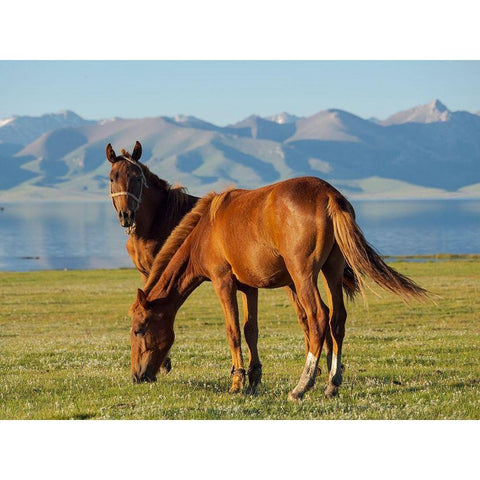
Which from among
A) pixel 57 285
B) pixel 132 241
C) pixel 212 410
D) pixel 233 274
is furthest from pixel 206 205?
pixel 57 285

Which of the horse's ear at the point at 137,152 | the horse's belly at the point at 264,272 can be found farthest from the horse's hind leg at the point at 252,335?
the horse's ear at the point at 137,152

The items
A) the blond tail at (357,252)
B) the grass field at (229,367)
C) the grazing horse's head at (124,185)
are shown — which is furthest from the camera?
the grazing horse's head at (124,185)

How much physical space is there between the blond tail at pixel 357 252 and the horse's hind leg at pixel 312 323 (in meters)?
0.64

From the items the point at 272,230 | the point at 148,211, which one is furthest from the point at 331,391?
the point at 148,211

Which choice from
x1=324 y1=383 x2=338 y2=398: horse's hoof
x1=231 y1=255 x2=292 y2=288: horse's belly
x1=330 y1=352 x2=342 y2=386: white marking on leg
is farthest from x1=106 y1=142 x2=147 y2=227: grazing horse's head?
x1=324 y1=383 x2=338 y2=398: horse's hoof

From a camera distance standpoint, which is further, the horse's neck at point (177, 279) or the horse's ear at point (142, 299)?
the horse's neck at point (177, 279)

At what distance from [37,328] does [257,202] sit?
18170 mm

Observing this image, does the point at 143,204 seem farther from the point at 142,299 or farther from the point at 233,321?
the point at 233,321

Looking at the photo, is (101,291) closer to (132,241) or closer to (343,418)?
(132,241)

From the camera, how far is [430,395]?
1050 cm

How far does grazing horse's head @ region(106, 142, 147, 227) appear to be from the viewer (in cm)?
1302

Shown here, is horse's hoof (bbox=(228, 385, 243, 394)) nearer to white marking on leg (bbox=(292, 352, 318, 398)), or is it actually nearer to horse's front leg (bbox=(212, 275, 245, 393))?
horse's front leg (bbox=(212, 275, 245, 393))

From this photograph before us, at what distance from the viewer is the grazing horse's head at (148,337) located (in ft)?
38.3

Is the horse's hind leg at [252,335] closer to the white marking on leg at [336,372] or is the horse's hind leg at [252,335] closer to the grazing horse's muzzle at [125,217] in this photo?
the white marking on leg at [336,372]
